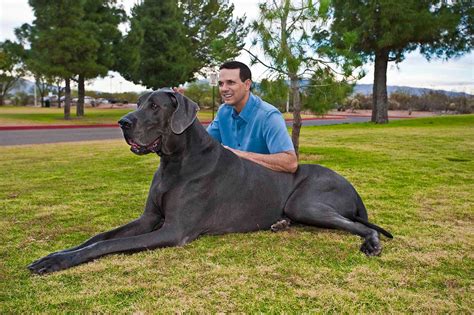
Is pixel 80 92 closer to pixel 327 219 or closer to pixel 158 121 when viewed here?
pixel 158 121

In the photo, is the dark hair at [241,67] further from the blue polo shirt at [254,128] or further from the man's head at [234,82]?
the blue polo shirt at [254,128]

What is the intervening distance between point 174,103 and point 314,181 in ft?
4.57

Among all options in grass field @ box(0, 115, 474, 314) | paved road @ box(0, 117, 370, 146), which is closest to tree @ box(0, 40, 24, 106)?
paved road @ box(0, 117, 370, 146)

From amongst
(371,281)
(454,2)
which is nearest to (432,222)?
(371,281)

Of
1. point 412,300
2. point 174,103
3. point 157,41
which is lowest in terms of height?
point 412,300

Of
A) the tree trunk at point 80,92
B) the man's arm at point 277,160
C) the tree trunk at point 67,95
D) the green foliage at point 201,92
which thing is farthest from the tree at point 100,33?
the man's arm at point 277,160

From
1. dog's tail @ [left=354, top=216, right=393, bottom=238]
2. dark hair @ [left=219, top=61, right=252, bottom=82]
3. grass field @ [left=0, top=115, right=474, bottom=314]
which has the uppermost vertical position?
dark hair @ [left=219, top=61, right=252, bottom=82]

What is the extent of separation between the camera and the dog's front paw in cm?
279

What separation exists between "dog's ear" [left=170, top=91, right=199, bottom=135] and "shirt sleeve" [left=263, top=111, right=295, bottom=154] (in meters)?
1.03

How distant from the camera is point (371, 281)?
2732 mm

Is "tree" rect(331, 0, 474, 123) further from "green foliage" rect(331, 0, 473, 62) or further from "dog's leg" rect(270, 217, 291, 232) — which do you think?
"dog's leg" rect(270, 217, 291, 232)

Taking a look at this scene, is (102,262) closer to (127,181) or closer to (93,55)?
(127,181)

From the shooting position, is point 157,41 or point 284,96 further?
point 157,41

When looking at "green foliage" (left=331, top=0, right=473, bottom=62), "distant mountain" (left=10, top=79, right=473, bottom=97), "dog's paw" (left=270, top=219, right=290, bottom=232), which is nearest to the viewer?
"dog's paw" (left=270, top=219, right=290, bottom=232)
